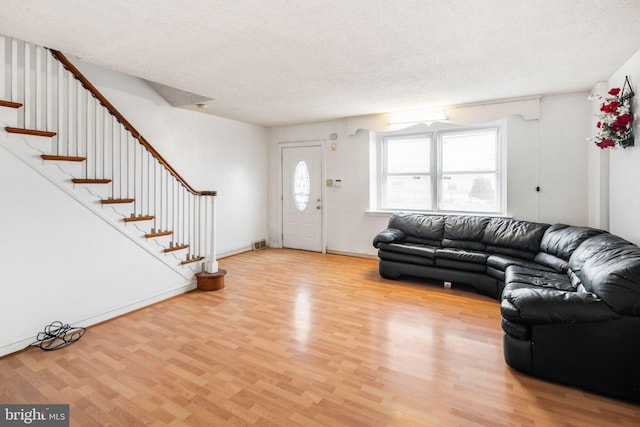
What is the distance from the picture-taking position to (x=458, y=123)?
497cm

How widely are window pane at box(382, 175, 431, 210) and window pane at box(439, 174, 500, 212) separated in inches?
10.4

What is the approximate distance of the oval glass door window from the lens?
6.49 meters

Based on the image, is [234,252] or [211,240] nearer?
[211,240]

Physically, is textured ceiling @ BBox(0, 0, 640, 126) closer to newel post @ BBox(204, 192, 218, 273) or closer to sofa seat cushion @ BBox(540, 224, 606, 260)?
newel post @ BBox(204, 192, 218, 273)

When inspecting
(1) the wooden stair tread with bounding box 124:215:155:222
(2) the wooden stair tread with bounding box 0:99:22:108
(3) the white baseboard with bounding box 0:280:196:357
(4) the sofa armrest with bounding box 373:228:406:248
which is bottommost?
(3) the white baseboard with bounding box 0:280:196:357

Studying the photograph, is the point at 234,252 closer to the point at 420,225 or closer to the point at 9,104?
the point at 420,225

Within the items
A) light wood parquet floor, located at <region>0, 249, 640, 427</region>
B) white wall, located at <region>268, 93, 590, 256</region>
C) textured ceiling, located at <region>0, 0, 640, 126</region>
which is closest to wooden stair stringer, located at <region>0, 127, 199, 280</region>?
light wood parquet floor, located at <region>0, 249, 640, 427</region>

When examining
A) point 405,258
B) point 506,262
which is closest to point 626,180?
point 506,262

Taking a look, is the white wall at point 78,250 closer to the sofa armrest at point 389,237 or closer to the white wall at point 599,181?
the sofa armrest at point 389,237

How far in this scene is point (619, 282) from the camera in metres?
2.06

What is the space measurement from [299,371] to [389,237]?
267cm

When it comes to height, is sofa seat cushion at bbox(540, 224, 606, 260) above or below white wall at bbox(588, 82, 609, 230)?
below

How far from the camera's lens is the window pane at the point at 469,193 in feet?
16.4

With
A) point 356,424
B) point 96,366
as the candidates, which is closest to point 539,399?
point 356,424
